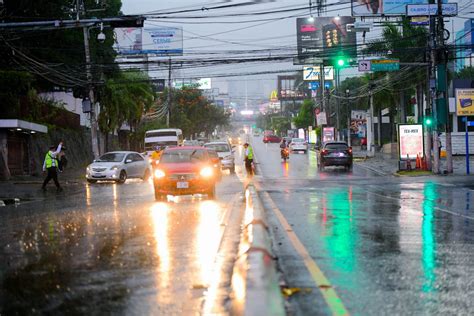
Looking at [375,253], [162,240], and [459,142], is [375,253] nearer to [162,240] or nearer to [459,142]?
[162,240]

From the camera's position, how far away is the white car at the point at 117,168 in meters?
28.7

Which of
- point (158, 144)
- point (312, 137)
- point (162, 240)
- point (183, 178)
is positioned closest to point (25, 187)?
point (183, 178)

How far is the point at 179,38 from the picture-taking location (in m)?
81.8

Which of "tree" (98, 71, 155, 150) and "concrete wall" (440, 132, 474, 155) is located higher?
"tree" (98, 71, 155, 150)

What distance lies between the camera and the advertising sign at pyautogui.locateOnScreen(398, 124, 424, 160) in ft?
110

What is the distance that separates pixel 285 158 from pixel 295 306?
4165 centimetres

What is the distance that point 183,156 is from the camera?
19359 millimetres

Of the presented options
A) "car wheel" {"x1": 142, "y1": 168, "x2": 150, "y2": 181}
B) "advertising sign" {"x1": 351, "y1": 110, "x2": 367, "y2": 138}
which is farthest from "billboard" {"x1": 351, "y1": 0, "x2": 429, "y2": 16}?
"car wheel" {"x1": 142, "y1": 168, "x2": 150, "y2": 181}

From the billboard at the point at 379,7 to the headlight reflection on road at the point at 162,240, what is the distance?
49220 mm

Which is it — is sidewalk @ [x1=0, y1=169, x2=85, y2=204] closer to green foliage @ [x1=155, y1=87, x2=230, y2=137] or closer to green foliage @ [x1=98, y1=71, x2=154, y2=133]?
green foliage @ [x1=98, y1=71, x2=154, y2=133]

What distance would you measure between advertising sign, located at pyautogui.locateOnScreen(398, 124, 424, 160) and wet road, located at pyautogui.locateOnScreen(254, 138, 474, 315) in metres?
15.8

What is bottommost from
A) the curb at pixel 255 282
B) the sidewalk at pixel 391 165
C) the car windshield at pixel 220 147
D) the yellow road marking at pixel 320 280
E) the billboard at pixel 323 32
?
the sidewalk at pixel 391 165

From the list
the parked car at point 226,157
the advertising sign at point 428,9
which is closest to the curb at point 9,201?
the parked car at point 226,157

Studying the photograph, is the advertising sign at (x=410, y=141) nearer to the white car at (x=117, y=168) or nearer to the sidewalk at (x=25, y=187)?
the white car at (x=117, y=168)
